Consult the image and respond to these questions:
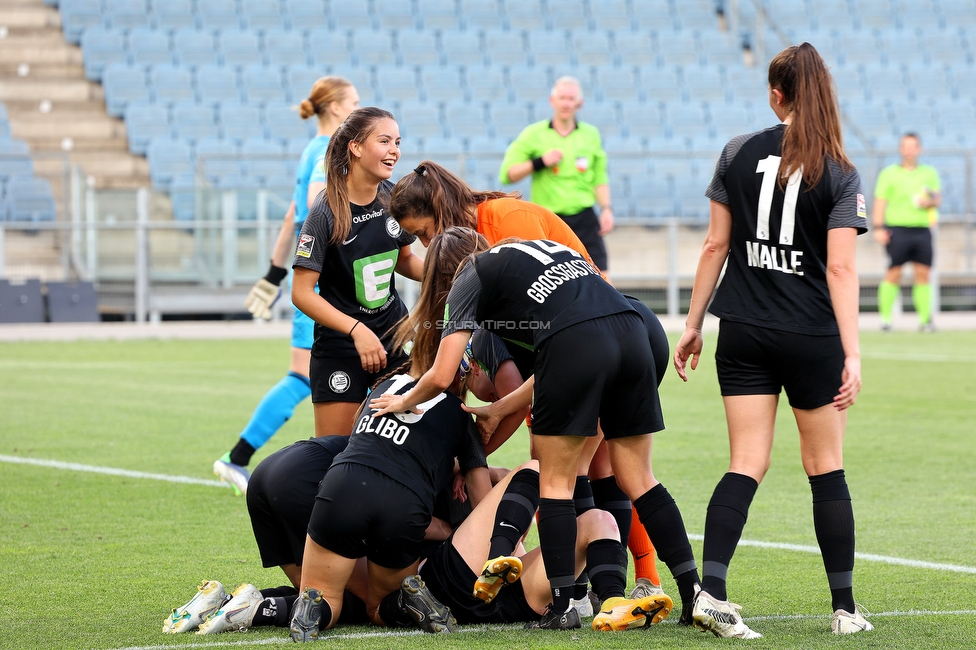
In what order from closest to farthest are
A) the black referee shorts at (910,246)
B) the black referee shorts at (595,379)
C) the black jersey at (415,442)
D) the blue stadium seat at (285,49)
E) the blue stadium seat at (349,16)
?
the black referee shorts at (595,379) → the black jersey at (415,442) → the black referee shorts at (910,246) → the blue stadium seat at (285,49) → the blue stadium seat at (349,16)

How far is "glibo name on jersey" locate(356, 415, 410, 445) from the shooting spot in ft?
12.7

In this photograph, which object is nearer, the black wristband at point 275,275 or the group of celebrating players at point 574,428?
the group of celebrating players at point 574,428

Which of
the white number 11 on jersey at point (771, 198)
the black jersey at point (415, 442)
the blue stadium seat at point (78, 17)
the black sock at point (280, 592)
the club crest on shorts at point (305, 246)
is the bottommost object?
the black sock at point (280, 592)

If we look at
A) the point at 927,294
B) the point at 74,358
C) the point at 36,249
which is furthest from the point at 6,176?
the point at 927,294

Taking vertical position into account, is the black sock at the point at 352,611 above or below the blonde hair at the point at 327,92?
below

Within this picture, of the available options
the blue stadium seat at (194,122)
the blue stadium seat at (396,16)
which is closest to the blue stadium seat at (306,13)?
the blue stadium seat at (396,16)

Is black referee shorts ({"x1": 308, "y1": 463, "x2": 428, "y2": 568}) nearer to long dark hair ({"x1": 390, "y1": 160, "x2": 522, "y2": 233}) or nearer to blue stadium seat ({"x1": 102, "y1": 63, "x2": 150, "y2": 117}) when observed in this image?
long dark hair ({"x1": 390, "y1": 160, "x2": 522, "y2": 233})

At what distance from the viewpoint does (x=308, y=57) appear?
2277 cm

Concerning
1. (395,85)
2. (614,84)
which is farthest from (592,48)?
(395,85)

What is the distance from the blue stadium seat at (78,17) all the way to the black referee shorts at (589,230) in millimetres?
16301

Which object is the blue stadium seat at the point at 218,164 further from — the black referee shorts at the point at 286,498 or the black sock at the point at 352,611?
the black sock at the point at 352,611

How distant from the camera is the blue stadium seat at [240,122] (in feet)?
68.9

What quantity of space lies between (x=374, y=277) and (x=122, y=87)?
1856cm

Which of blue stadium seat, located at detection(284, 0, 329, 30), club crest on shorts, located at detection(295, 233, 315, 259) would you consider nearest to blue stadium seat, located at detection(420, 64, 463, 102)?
blue stadium seat, located at detection(284, 0, 329, 30)
